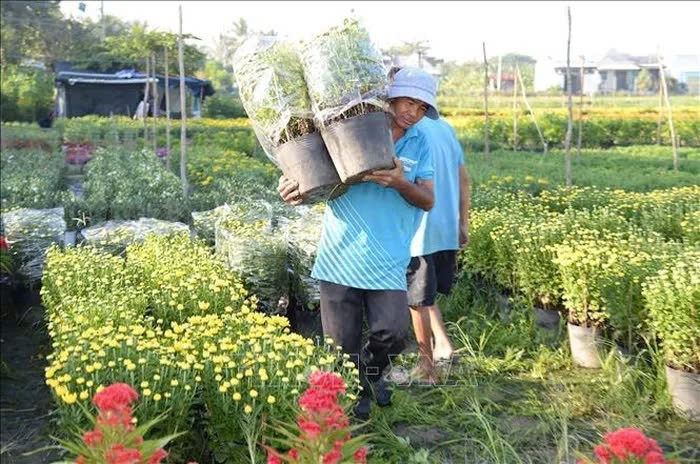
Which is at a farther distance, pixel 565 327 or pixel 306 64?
pixel 565 327

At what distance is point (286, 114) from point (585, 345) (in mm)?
2586

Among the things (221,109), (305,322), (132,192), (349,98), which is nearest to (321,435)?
(349,98)

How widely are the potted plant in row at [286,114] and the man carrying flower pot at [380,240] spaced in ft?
0.58

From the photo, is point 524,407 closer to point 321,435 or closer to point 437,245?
point 437,245

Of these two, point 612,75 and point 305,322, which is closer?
point 305,322

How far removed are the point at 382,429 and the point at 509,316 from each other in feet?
6.70

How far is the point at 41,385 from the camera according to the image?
5340mm

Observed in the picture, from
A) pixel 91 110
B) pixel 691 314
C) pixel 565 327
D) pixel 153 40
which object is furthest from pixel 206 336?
pixel 91 110

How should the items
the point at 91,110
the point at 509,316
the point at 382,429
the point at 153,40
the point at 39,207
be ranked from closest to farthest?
the point at 382,429, the point at 509,316, the point at 39,207, the point at 153,40, the point at 91,110

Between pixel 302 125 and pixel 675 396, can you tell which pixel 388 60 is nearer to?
pixel 302 125

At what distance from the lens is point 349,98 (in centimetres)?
346

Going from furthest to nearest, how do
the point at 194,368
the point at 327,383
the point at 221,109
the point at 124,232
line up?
the point at 221,109, the point at 124,232, the point at 194,368, the point at 327,383

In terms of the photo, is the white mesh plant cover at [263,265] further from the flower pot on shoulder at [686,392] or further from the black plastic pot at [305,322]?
the flower pot on shoulder at [686,392]

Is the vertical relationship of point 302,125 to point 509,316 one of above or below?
above
